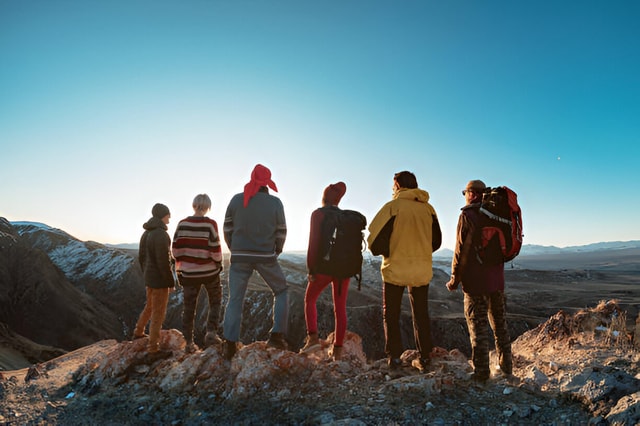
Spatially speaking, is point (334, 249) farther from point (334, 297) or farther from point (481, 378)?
point (481, 378)

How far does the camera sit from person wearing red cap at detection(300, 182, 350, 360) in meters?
4.49

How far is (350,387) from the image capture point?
4074 mm

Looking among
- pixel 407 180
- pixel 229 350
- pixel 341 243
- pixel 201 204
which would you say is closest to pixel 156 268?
pixel 201 204

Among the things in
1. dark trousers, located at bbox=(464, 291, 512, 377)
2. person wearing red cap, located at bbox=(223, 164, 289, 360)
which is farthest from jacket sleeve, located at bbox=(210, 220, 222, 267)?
dark trousers, located at bbox=(464, 291, 512, 377)

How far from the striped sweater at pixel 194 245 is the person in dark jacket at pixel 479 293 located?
3.41 meters

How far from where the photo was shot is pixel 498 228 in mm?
4051

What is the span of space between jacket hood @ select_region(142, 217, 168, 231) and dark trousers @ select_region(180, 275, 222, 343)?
99 centimetres

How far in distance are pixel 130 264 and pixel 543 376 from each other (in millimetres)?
48576

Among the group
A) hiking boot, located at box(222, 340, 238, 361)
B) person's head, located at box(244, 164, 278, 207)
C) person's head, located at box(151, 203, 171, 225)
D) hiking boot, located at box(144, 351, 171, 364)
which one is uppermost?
person's head, located at box(244, 164, 278, 207)

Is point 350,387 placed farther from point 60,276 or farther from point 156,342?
point 60,276

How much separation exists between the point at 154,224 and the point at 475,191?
477cm

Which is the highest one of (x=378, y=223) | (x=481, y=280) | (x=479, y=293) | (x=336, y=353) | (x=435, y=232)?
(x=378, y=223)

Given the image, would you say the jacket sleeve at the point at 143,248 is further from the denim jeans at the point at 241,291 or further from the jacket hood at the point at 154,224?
the denim jeans at the point at 241,291

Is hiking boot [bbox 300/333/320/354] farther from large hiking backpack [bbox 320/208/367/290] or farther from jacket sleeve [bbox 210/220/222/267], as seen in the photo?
jacket sleeve [bbox 210/220/222/267]
